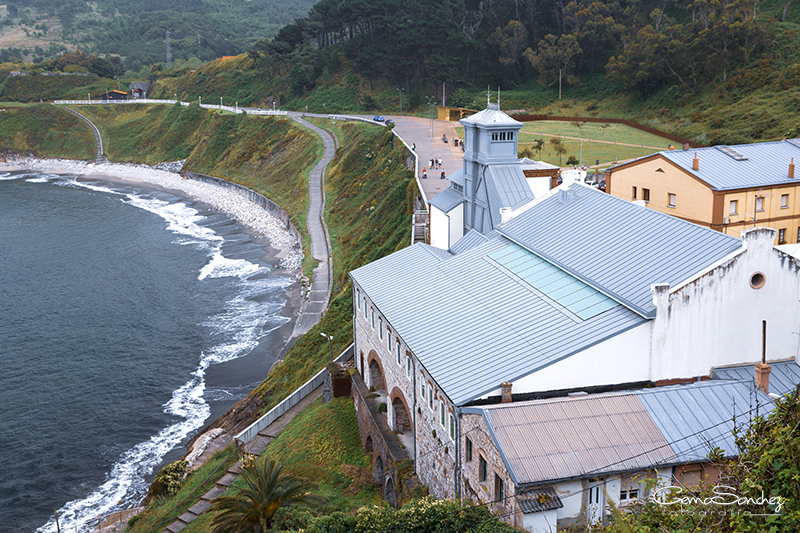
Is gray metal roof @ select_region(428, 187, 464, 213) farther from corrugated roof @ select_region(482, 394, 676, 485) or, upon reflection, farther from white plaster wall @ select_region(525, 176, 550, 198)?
corrugated roof @ select_region(482, 394, 676, 485)

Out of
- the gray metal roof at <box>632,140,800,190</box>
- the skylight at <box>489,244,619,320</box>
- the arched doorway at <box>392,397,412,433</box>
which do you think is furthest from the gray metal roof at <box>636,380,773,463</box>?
the gray metal roof at <box>632,140,800,190</box>

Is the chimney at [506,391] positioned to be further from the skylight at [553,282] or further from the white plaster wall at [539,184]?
the white plaster wall at [539,184]

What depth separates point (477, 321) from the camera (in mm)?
27703

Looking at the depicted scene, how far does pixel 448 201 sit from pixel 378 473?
66.5 feet

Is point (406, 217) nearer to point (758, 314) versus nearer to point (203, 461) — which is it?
point (203, 461)

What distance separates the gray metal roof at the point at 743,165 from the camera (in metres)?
40.5

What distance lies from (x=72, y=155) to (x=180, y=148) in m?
29.9

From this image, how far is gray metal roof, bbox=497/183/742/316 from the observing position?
82.6 feet

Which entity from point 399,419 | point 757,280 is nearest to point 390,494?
point 399,419

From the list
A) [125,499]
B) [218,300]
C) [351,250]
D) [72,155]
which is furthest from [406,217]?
[72,155]

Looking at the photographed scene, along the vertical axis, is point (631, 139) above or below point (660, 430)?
above

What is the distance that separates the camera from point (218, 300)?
6925cm

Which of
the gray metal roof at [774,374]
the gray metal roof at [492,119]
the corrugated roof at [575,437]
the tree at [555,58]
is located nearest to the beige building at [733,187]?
the gray metal roof at [492,119]

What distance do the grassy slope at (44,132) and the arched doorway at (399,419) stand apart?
14613 cm
